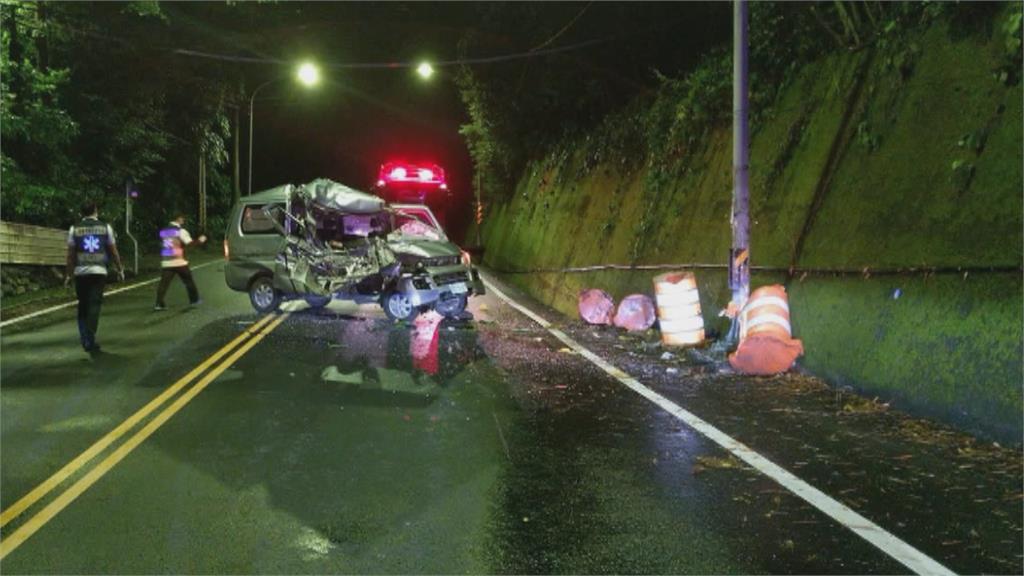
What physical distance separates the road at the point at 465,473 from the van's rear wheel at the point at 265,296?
545 cm

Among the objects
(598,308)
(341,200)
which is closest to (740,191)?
(598,308)

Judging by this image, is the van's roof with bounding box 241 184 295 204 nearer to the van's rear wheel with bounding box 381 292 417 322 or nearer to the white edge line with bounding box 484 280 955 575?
the van's rear wheel with bounding box 381 292 417 322

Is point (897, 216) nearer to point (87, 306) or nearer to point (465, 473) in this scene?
point (465, 473)

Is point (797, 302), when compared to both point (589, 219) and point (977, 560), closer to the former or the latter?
point (977, 560)

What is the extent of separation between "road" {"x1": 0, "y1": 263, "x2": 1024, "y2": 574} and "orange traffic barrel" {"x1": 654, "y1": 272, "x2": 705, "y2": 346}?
40.6 inches

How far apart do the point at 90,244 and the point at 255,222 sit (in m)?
4.89

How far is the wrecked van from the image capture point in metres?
14.4

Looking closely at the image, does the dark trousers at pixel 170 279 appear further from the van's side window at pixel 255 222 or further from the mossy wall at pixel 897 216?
the mossy wall at pixel 897 216

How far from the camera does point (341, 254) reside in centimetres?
1488

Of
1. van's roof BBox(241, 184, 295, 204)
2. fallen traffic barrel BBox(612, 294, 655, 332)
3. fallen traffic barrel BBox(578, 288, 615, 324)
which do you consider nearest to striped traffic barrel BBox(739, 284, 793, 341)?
fallen traffic barrel BBox(612, 294, 655, 332)

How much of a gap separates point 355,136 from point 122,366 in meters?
56.6

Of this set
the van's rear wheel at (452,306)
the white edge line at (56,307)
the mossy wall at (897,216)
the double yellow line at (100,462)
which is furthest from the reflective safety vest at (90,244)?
the mossy wall at (897,216)

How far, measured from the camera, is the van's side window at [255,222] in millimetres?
16062

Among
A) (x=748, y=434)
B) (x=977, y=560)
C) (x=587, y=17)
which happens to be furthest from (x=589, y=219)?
(x=977, y=560)
